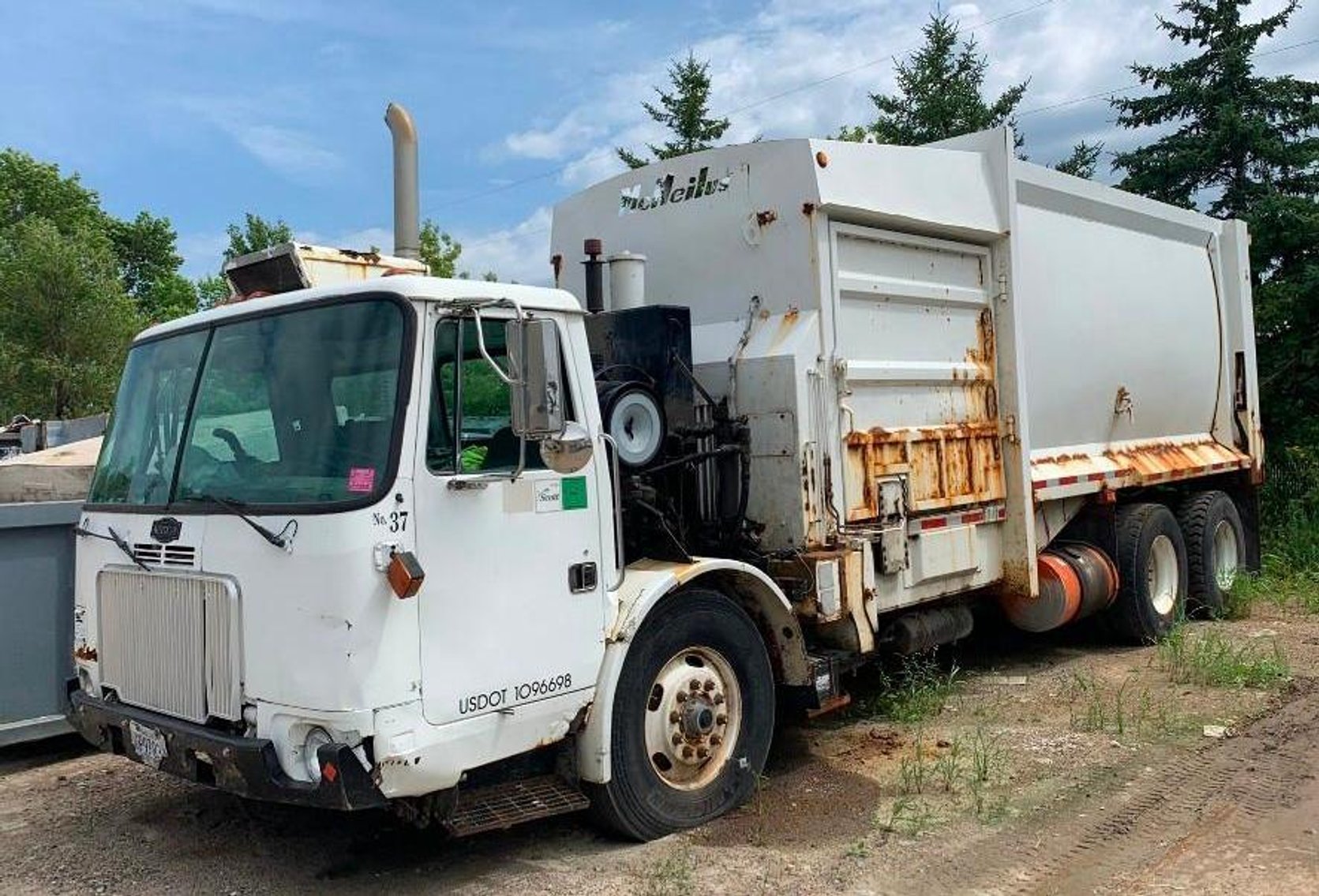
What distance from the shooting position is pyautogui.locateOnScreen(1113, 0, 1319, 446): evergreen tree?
13438 millimetres

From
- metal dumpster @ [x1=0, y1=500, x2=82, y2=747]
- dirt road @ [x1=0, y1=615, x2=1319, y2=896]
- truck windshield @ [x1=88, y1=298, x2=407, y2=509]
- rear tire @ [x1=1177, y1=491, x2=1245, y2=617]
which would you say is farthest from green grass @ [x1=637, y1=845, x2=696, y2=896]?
rear tire @ [x1=1177, y1=491, x2=1245, y2=617]

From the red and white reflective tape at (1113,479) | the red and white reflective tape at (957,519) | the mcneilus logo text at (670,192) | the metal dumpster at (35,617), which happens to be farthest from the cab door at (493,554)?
the red and white reflective tape at (1113,479)

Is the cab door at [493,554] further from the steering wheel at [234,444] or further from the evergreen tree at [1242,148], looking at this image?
the evergreen tree at [1242,148]

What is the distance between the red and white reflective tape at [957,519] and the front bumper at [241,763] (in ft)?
11.0

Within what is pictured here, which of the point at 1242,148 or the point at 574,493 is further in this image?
the point at 1242,148

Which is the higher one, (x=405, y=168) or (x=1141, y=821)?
(x=405, y=168)

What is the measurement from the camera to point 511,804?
4074 millimetres

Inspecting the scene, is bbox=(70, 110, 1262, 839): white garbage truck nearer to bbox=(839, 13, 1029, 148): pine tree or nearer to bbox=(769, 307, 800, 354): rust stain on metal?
bbox=(769, 307, 800, 354): rust stain on metal

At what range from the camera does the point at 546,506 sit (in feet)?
13.6

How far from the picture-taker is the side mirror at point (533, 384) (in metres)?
3.72

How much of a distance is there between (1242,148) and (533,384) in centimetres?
1548

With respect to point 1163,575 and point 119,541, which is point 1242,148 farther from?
point 119,541

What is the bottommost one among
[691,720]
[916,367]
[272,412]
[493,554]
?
[691,720]

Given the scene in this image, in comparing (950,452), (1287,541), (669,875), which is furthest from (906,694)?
(1287,541)
